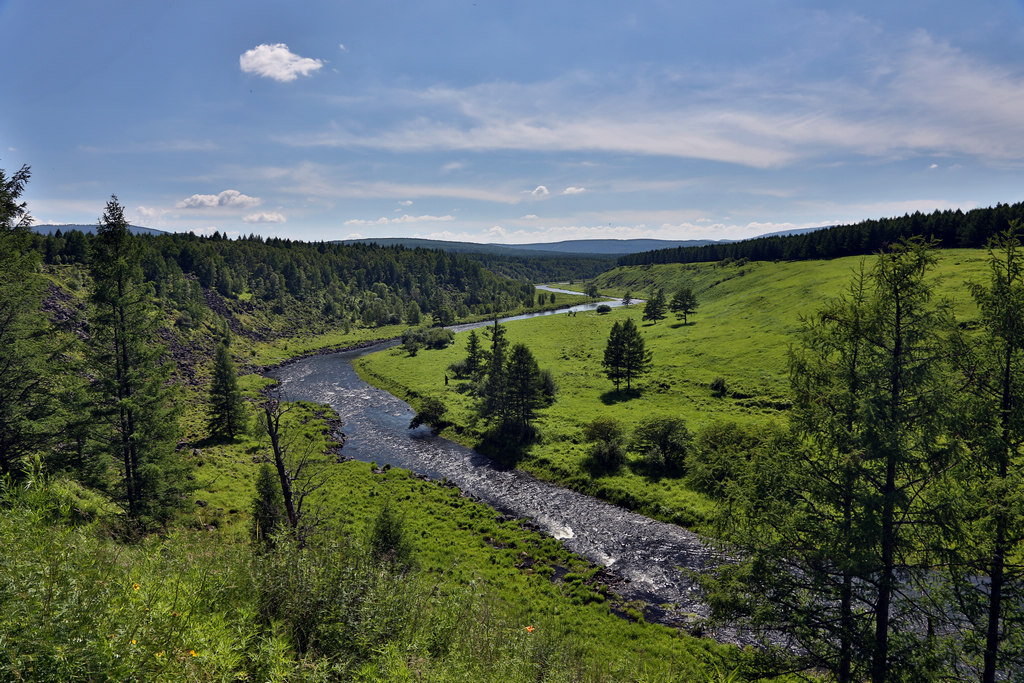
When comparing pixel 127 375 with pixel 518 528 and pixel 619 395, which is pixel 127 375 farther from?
pixel 619 395

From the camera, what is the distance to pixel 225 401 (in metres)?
50.7

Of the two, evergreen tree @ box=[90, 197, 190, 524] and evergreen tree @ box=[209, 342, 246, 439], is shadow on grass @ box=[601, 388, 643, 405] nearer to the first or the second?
evergreen tree @ box=[209, 342, 246, 439]

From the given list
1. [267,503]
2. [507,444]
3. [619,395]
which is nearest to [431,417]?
[507,444]

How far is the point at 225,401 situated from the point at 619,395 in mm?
51946

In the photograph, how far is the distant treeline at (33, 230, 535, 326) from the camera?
99062 millimetres

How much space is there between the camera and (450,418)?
56.4 meters

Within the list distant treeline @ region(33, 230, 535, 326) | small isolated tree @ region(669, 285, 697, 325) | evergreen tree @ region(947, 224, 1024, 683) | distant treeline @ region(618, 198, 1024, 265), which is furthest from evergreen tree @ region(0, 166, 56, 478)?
distant treeline @ region(618, 198, 1024, 265)

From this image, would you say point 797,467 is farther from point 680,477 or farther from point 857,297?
point 680,477

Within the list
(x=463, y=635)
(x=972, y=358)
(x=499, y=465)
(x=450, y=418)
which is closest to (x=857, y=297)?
(x=972, y=358)

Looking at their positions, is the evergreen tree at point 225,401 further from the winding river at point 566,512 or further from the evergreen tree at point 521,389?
the evergreen tree at point 521,389

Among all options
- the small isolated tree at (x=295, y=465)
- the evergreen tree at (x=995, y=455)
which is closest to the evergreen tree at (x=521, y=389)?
the small isolated tree at (x=295, y=465)

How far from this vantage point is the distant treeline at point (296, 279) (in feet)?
325

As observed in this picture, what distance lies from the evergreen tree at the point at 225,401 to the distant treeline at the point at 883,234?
113 meters

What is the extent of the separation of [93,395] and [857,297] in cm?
3308
